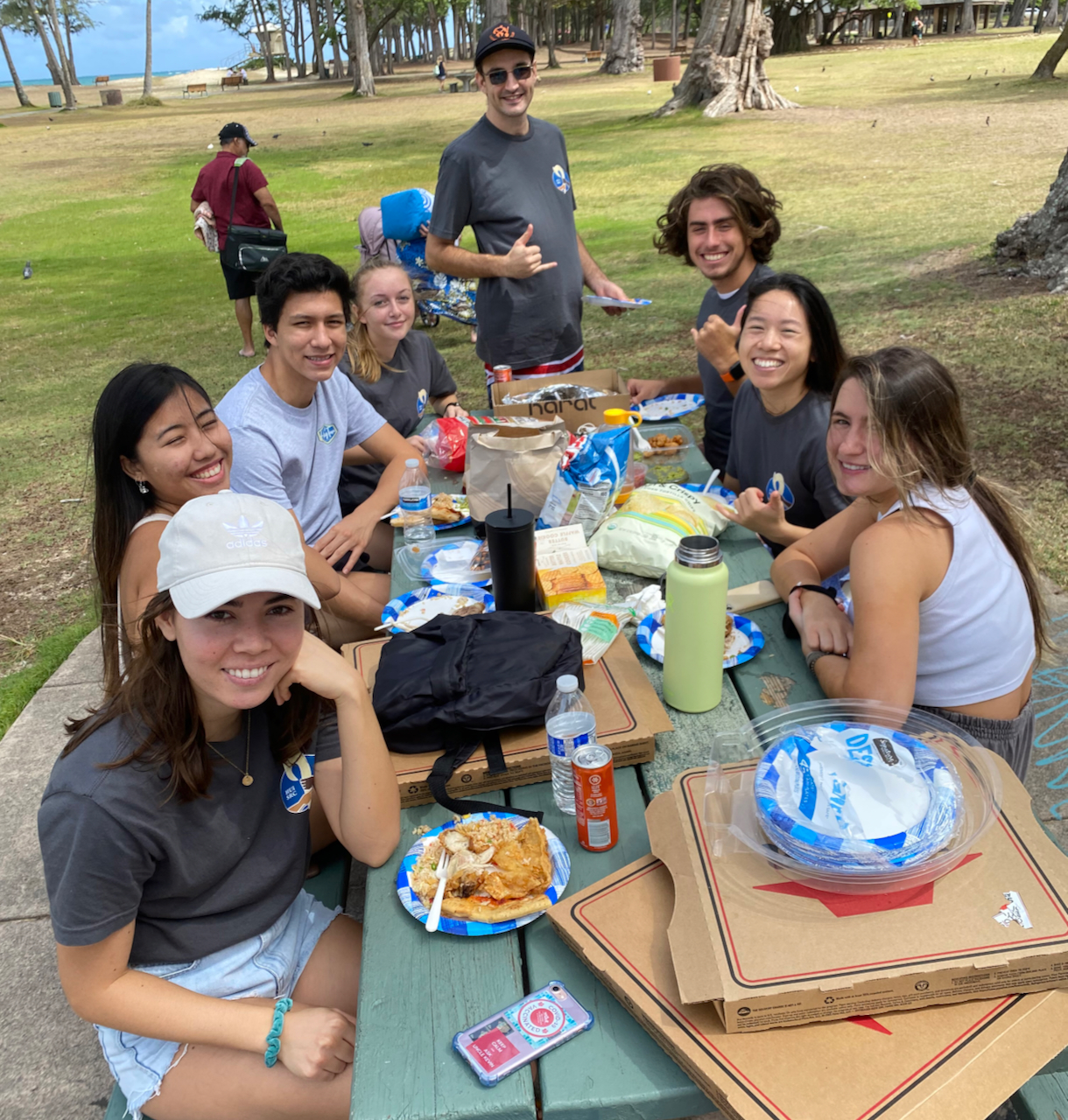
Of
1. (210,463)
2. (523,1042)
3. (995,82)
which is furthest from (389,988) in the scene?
(995,82)

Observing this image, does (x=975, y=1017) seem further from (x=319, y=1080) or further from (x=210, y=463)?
(x=210, y=463)

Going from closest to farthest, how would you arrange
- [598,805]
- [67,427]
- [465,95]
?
[598,805], [67,427], [465,95]

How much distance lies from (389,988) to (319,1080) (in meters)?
0.37

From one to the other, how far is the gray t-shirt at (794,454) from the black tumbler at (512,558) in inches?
34.3

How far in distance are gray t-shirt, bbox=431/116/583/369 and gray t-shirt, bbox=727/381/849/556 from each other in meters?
1.39

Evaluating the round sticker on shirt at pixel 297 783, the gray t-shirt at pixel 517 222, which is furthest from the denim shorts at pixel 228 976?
the gray t-shirt at pixel 517 222

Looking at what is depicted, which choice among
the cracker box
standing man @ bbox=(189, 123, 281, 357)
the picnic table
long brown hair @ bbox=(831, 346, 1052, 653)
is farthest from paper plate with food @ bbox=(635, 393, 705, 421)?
standing man @ bbox=(189, 123, 281, 357)

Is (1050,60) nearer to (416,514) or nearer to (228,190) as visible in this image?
(228,190)

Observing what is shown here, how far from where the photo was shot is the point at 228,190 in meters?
8.85

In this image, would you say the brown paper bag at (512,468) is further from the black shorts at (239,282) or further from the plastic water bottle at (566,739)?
the black shorts at (239,282)

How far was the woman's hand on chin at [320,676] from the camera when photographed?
5.47 feet

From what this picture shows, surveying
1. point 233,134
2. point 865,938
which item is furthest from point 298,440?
point 233,134

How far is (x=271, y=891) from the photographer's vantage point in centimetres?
179

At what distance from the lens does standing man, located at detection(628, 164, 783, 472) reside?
3.58 m
